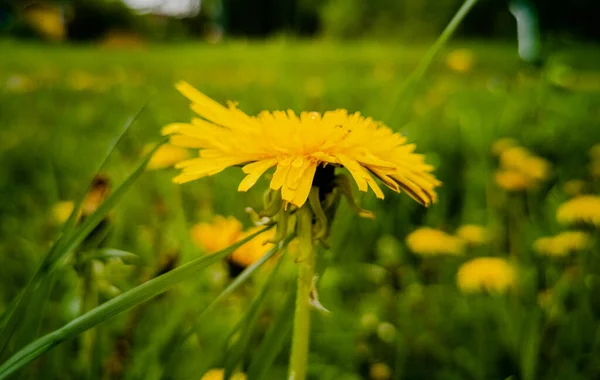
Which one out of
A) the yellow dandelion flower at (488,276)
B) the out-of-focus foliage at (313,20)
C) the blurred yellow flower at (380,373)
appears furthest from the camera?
the out-of-focus foliage at (313,20)

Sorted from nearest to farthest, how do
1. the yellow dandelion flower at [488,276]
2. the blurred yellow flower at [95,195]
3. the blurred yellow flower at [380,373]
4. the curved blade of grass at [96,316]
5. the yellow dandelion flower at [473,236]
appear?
1. the curved blade of grass at [96,316]
2. the blurred yellow flower at [95,195]
3. the blurred yellow flower at [380,373]
4. the yellow dandelion flower at [488,276]
5. the yellow dandelion flower at [473,236]

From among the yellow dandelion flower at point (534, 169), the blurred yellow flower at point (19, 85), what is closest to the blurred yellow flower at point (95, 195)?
the yellow dandelion flower at point (534, 169)

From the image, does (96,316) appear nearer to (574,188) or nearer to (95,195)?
(95,195)

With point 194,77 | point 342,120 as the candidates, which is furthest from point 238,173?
point 194,77

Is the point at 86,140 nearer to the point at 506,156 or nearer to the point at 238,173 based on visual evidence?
the point at 238,173

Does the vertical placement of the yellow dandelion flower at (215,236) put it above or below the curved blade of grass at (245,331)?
below

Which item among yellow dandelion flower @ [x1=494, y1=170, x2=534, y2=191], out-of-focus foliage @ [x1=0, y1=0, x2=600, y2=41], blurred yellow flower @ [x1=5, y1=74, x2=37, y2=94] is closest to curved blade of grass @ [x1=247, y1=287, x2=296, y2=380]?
yellow dandelion flower @ [x1=494, y1=170, x2=534, y2=191]

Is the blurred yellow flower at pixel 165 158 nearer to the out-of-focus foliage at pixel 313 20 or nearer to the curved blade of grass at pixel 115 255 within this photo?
the curved blade of grass at pixel 115 255
